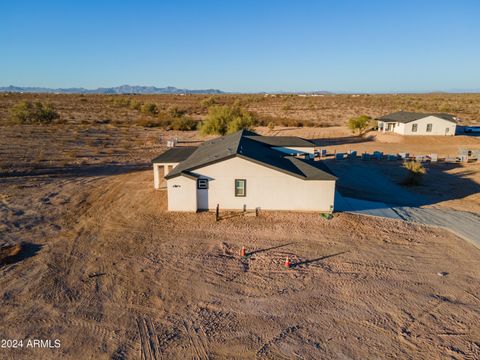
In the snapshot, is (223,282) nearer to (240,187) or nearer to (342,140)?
(240,187)

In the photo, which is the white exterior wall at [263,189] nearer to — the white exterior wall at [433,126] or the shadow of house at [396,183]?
the shadow of house at [396,183]

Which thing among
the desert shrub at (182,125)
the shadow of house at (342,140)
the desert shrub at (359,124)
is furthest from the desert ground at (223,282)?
the desert shrub at (182,125)

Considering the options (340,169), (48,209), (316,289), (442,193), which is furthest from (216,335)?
(340,169)

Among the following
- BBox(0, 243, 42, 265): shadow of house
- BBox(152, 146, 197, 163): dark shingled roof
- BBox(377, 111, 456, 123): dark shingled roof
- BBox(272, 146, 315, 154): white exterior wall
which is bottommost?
BBox(0, 243, 42, 265): shadow of house

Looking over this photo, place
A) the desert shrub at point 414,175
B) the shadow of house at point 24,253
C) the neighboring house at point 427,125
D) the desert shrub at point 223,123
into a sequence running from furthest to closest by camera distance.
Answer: the neighboring house at point 427,125, the desert shrub at point 223,123, the desert shrub at point 414,175, the shadow of house at point 24,253

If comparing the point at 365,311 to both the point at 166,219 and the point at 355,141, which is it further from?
the point at 355,141

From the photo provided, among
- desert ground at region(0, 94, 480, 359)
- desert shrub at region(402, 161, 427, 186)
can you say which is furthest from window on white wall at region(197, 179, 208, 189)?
desert shrub at region(402, 161, 427, 186)

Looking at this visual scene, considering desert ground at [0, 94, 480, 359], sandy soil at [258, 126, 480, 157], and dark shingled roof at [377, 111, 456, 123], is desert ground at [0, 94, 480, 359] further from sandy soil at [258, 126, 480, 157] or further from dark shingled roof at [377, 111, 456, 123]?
dark shingled roof at [377, 111, 456, 123]
